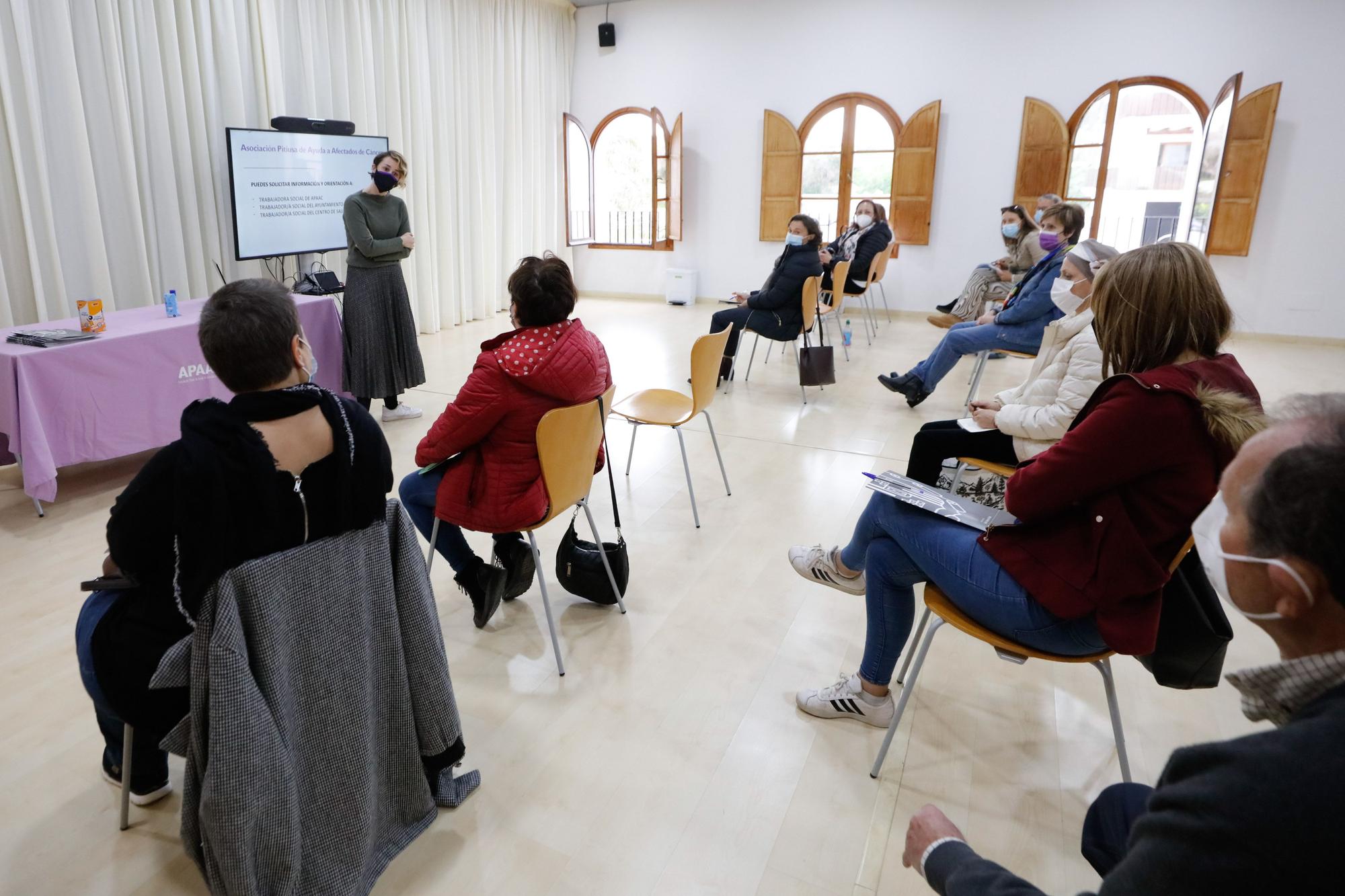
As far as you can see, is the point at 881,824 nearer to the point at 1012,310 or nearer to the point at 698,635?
the point at 698,635

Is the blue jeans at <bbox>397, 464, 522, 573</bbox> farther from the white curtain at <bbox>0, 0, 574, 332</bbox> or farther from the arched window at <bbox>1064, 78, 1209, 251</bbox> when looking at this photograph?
the arched window at <bbox>1064, 78, 1209, 251</bbox>

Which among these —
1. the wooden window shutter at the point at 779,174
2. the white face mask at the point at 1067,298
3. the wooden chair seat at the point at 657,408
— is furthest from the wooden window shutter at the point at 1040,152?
the wooden chair seat at the point at 657,408

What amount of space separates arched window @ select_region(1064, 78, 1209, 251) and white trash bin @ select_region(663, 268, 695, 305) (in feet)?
12.6

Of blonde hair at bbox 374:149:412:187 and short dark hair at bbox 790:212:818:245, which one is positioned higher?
blonde hair at bbox 374:149:412:187

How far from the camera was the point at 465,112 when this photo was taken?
285 inches

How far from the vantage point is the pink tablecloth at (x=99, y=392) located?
3.00 m

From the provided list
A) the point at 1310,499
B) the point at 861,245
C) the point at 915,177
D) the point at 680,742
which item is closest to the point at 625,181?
the point at 915,177

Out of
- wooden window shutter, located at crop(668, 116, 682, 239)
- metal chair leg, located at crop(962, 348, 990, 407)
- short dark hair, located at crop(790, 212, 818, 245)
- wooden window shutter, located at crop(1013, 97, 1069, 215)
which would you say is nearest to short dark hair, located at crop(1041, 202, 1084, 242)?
metal chair leg, located at crop(962, 348, 990, 407)

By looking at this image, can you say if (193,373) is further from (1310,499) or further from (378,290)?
(1310,499)

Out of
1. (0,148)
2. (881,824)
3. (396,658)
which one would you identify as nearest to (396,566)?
(396,658)

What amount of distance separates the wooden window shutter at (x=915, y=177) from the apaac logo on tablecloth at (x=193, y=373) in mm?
6479

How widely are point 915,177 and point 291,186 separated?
5606 mm

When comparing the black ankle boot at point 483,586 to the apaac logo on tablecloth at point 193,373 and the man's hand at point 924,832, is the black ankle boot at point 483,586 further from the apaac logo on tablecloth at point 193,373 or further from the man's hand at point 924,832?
the apaac logo on tablecloth at point 193,373

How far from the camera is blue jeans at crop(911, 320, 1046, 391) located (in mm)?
4344
